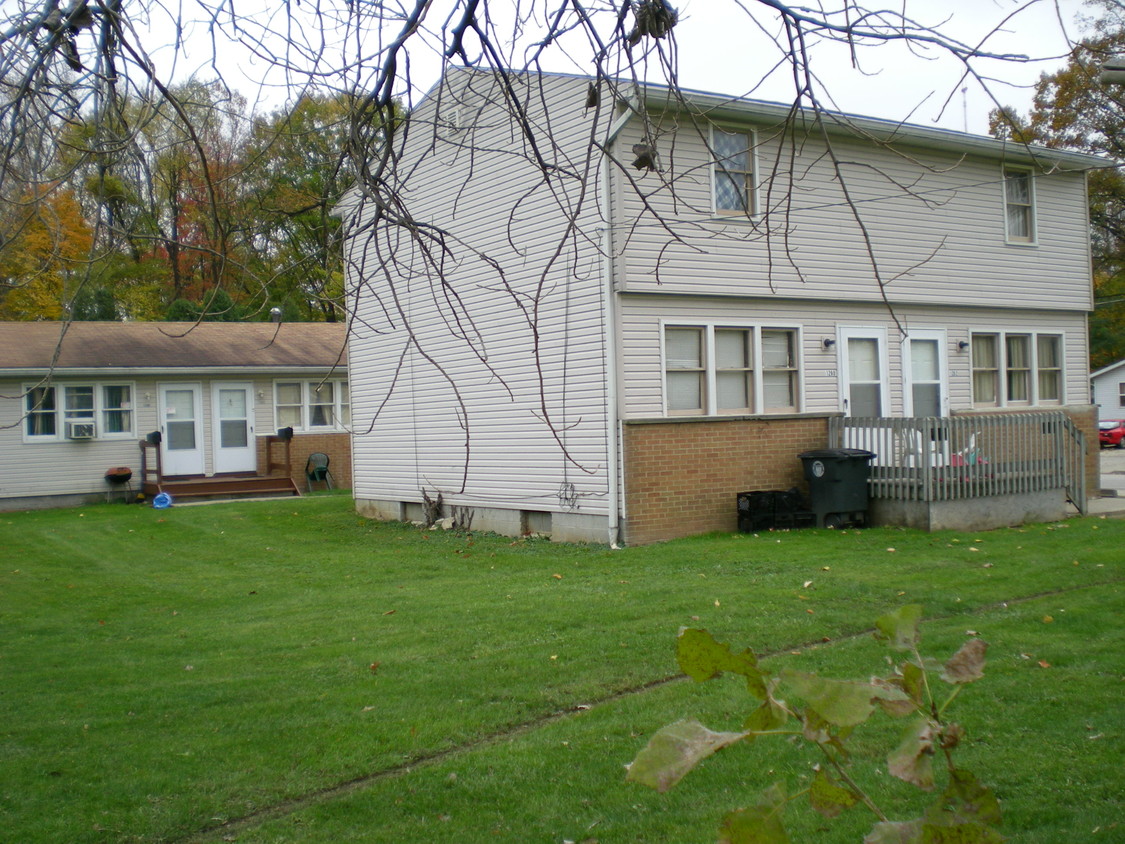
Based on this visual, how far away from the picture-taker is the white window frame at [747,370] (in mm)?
14562

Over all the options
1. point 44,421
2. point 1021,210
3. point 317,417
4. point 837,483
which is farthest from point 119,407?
point 1021,210

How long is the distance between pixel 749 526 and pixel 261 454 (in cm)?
1526

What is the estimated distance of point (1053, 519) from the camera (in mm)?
15773

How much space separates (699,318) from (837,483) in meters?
3.01

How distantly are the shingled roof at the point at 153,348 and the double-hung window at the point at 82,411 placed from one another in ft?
2.31

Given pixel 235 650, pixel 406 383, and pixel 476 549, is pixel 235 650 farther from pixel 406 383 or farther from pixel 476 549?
pixel 406 383

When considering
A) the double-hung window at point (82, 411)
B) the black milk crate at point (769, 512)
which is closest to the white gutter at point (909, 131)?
the black milk crate at point (769, 512)

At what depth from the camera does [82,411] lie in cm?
2408

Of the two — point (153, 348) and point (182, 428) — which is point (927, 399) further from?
point (153, 348)

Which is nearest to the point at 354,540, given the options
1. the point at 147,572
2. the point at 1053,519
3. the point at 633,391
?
the point at 147,572

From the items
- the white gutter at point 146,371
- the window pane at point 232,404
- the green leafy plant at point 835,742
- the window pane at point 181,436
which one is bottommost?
the green leafy plant at point 835,742

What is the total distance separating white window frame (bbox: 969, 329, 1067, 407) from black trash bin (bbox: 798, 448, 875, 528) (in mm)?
4285

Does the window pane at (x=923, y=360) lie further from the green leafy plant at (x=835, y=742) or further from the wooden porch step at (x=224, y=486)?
the green leafy plant at (x=835, y=742)

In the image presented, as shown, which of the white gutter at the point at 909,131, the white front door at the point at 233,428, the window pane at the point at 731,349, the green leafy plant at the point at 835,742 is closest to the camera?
the green leafy plant at the point at 835,742
